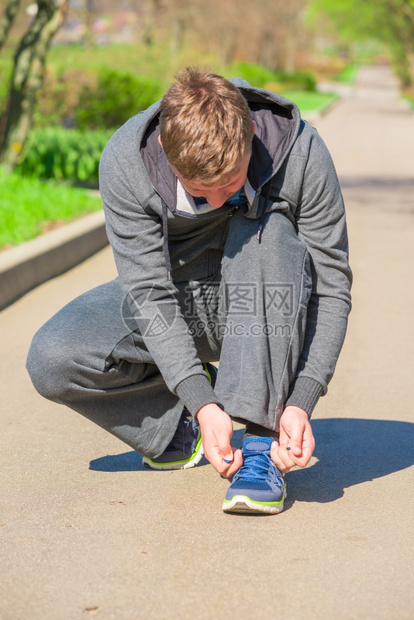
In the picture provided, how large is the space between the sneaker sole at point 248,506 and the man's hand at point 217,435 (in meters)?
0.15

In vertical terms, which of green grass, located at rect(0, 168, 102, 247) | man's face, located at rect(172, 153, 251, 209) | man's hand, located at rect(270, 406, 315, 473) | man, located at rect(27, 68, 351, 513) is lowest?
green grass, located at rect(0, 168, 102, 247)

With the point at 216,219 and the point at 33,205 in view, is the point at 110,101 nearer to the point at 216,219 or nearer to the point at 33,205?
the point at 33,205

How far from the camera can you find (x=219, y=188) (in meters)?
2.41

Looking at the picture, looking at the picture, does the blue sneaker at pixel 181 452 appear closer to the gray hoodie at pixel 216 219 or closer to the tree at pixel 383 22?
the gray hoodie at pixel 216 219

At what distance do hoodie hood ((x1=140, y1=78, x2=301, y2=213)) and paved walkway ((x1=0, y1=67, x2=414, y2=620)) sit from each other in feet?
3.25

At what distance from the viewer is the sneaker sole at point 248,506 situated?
265 centimetres

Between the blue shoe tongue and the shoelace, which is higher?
the blue shoe tongue

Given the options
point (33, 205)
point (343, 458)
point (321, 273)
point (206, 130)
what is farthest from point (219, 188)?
point (33, 205)

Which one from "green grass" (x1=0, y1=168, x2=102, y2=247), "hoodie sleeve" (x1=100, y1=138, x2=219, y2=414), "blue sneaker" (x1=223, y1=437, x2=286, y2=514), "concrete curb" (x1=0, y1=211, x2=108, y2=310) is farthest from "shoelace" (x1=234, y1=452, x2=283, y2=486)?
"green grass" (x1=0, y1=168, x2=102, y2=247)

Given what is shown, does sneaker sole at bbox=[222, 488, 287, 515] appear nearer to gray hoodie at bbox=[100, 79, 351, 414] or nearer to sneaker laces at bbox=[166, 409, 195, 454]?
gray hoodie at bbox=[100, 79, 351, 414]

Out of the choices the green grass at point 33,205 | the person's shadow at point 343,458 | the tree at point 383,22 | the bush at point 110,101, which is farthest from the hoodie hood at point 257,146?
the tree at point 383,22

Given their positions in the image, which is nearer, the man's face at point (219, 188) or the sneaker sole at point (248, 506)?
the man's face at point (219, 188)

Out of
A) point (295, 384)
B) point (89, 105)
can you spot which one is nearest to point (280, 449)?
point (295, 384)

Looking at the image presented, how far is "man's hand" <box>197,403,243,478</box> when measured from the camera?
8.14 ft
